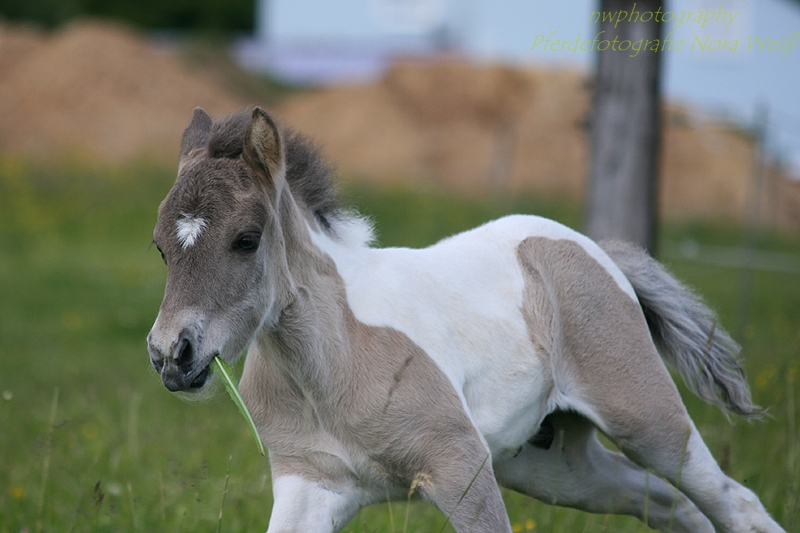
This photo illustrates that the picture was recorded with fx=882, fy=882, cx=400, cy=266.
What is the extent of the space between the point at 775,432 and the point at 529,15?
21.6m

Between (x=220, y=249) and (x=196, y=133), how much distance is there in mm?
662

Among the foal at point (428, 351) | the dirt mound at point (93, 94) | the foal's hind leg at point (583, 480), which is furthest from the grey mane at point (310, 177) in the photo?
the dirt mound at point (93, 94)

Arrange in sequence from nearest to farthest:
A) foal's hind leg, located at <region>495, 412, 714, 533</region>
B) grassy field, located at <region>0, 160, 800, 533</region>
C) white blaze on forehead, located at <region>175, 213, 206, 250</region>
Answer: white blaze on forehead, located at <region>175, 213, 206, 250</region> → foal's hind leg, located at <region>495, 412, 714, 533</region> → grassy field, located at <region>0, 160, 800, 533</region>

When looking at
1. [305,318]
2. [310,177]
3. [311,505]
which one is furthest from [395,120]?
[311,505]

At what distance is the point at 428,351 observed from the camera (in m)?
3.18

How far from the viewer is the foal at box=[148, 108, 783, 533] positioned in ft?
9.41

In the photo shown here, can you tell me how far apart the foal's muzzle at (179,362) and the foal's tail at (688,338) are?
2134 millimetres

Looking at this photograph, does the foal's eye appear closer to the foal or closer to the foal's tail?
the foal

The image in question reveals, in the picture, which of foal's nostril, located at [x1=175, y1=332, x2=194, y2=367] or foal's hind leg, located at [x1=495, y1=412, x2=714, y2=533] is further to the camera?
foal's hind leg, located at [x1=495, y1=412, x2=714, y2=533]

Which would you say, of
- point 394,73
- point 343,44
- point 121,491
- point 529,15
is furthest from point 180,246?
point 343,44

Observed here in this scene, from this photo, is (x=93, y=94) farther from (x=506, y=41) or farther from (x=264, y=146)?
(x=264, y=146)

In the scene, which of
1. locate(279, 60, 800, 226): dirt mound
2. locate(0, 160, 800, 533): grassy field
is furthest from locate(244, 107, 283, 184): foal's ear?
locate(279, 60, 800, 226): dirt mound

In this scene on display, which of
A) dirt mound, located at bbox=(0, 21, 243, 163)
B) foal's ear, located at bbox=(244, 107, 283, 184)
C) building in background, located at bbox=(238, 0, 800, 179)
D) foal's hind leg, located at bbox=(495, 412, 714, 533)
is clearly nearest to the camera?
foal's ear, located at bbox=(244, 107, 283, 184)

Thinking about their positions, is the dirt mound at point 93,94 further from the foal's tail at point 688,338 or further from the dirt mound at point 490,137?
the foal's tail at point 688,338
